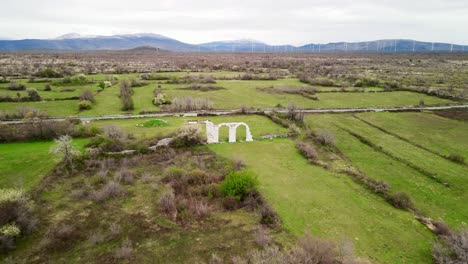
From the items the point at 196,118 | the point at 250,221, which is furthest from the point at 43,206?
the point at 196,118

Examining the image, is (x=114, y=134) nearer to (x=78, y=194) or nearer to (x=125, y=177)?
(x=125, y=177)

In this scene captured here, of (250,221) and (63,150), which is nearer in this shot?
(250,221)

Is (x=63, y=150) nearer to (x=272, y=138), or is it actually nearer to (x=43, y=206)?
(x=43, y=206)

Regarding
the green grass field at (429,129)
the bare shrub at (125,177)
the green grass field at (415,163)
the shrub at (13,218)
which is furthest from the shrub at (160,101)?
the shrub at (13,218)

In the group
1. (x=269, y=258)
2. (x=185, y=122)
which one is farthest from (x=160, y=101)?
(x=269, y=258)

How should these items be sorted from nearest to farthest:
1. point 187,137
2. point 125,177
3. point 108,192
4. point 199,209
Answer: point 199,209 → point 108,192 → point 125,177 → point 187,137

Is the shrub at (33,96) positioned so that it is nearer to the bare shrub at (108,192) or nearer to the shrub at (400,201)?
the bare shrub at (108,192)
